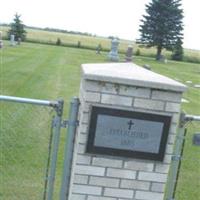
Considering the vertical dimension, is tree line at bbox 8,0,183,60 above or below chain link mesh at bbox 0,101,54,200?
above

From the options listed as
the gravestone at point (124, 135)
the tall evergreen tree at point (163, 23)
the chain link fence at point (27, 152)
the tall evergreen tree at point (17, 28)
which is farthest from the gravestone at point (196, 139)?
the tall evergreen tree at point (17, 28)

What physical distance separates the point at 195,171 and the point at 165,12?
40.1 metres

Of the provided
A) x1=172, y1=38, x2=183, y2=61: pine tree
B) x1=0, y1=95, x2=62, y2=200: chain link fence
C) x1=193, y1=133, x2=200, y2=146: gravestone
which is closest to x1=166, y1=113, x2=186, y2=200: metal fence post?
x1=193, y1=133, x2=200, y2=146: gravestone

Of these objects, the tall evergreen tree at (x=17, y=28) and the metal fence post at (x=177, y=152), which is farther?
the tall evergreen tree at (x=17, y=28)

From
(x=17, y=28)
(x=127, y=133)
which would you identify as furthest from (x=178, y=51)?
(x=127, y=133)

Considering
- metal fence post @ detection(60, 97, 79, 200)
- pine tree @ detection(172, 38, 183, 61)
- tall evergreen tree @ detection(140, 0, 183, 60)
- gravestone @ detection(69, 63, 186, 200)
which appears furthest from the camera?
pine tree @ detection(172, 38, 183, 61)

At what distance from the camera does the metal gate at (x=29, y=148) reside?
3.58 meters

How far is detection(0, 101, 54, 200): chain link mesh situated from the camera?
5.17m

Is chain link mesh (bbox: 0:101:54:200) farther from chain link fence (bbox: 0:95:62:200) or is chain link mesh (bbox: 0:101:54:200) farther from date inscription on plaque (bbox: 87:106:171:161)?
date inscription on plaque (bbox: 87:106:171:161)

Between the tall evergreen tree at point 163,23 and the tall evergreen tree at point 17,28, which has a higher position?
the tall evergreen tree at point 163,23

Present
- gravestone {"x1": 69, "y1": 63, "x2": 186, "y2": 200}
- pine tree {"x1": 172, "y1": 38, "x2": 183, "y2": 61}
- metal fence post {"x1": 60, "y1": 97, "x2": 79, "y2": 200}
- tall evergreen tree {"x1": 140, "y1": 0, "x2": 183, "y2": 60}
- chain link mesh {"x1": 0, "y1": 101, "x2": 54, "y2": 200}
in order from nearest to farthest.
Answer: gravestone {"x1": 69, "y1": 63, "x2": 186, "y2": 200} → metal fence post {"x1": 60, "y1": 97, "x2": 79, "y2": 200} → chain link mesh {"x1": 0, "y1": 101, "x2": 54, "y2": 200} → tall evergreen tree {"x1": 140, "y1": 0, "x2": 183, "y2": 60} → pine tree {"x1": 172, "y1": 38, "x2": 183, "y2": 61}

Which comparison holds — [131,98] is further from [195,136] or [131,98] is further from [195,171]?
[195,171]

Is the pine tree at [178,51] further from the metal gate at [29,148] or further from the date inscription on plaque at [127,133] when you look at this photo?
the date inscription on plaque at [127,133]

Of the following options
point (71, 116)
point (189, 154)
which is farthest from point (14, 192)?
point (189, 154)
